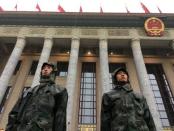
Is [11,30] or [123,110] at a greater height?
[11,30]

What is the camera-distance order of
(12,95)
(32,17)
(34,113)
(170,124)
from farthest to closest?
(32,17) < (12,95) < (170,124) < (34,113)

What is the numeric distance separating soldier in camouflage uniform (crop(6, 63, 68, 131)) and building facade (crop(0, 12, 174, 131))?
17.0 meters

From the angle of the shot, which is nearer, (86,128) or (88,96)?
(86,128)

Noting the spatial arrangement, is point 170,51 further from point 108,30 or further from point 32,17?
point 32,17

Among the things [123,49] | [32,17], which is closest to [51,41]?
[32,17]

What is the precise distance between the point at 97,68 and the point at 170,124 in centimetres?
887

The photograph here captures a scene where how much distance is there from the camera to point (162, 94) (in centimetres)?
2388

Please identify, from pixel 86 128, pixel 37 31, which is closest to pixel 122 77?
pixel 86 128

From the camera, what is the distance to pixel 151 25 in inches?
948

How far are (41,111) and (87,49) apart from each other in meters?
22.8

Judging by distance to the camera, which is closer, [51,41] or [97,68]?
[51,41]

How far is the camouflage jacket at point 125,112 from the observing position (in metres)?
Result: 4.15

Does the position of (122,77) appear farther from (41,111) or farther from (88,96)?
(88,96)

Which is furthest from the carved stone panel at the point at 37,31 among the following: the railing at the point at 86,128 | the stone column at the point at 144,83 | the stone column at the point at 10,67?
the railing at the point at 86,128
